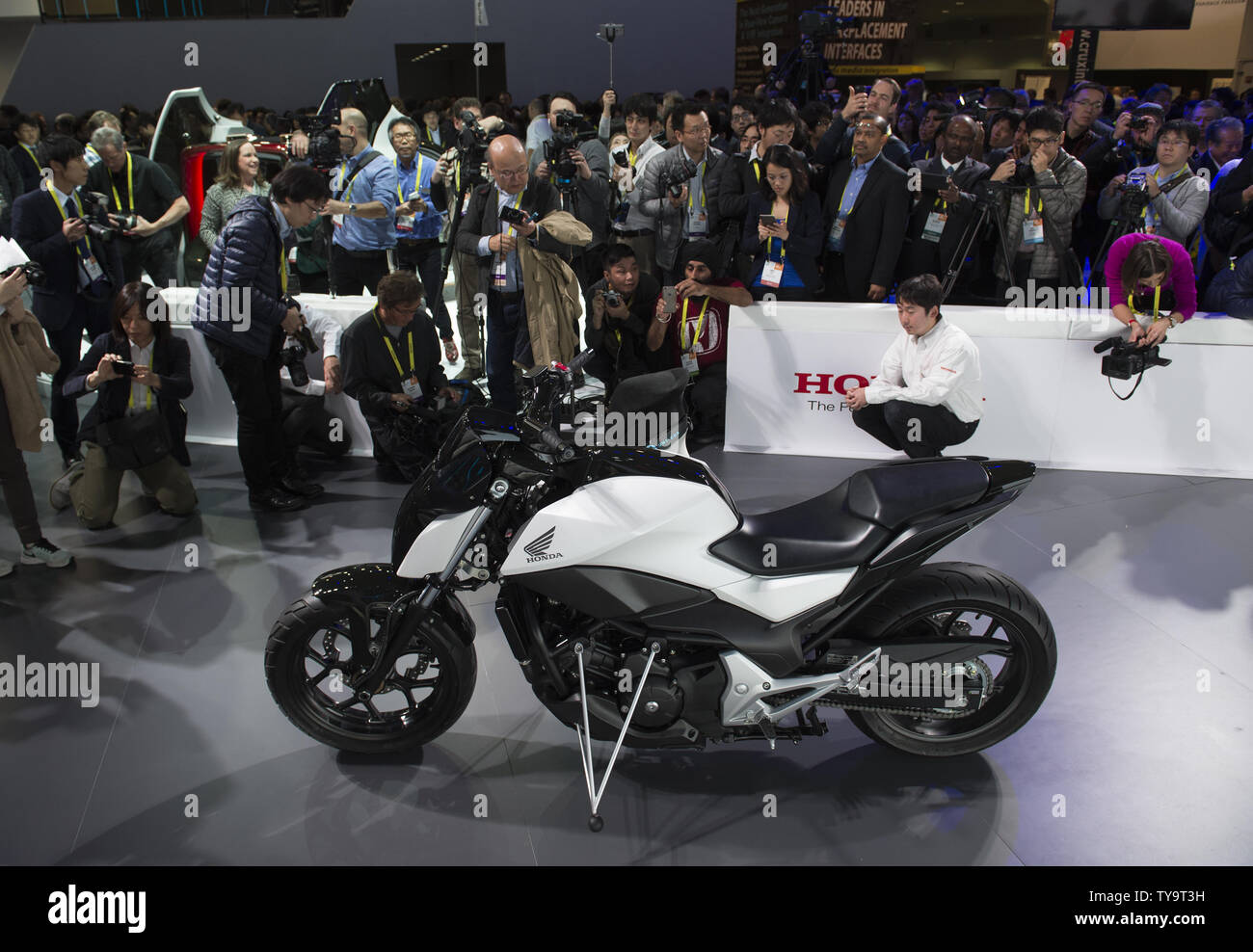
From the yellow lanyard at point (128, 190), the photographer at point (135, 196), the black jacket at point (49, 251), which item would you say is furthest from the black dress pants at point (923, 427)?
the yellow lanyard at point (128, 190)

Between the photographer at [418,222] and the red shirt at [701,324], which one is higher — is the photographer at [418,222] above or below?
above

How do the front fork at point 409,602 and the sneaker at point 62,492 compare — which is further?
the sneaker at point 62,492

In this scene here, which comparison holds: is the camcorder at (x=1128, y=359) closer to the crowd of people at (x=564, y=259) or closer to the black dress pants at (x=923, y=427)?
the crowd of people at (x=564, y=259)

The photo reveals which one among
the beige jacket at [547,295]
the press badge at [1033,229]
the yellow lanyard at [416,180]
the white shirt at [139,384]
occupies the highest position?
the yellow lanyard at [416,180]

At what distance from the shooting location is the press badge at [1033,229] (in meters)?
5.02

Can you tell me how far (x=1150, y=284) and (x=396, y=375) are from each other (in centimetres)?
354

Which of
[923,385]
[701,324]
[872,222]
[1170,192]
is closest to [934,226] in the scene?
[872,222]

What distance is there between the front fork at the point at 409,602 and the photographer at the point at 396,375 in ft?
6.36

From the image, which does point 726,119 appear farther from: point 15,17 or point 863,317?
point 15,17

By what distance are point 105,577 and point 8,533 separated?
738mm

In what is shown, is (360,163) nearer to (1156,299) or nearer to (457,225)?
(457,225)

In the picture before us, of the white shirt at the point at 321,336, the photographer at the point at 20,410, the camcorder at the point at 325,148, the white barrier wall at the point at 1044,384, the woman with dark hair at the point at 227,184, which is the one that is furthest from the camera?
the woman with dark hair at the point at 227,184

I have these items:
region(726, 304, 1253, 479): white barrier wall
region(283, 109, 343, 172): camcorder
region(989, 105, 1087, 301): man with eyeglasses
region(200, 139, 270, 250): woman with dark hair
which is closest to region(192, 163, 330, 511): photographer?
region(283, 109, 343, 172): camcorder

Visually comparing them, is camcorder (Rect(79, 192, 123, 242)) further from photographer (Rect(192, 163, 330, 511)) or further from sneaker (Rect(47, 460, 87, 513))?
sneaker (Rect(47, 460, 87, 513))
